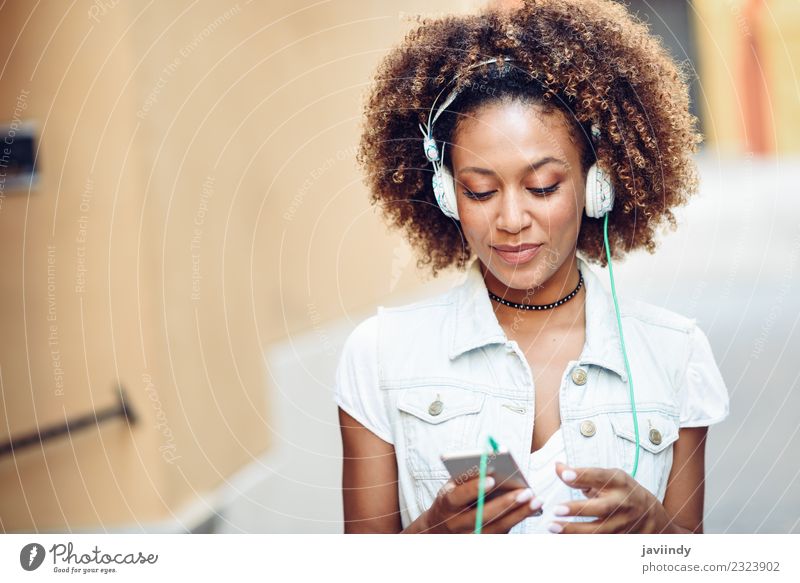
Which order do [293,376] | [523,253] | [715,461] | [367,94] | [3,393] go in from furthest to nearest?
[715,461] < [3,393] < [293,376] < [367,94] < [523,253]

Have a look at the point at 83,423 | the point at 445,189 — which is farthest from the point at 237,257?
the point at 445,189

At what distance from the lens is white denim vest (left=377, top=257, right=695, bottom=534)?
126 centimetres

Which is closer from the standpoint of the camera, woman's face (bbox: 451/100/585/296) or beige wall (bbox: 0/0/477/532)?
woman's face (bbox: 451/100/585/296)

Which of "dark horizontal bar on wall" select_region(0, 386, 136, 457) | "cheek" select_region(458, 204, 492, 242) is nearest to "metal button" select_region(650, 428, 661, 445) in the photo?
"cheek" select_region(458, 204, 492, 242)


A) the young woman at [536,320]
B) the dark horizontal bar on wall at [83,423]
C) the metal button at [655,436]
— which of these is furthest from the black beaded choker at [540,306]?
the dark horizontal bar on wall at [83,423]

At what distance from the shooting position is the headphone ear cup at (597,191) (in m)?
1.25

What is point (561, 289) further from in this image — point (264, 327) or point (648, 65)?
point (264, 327)

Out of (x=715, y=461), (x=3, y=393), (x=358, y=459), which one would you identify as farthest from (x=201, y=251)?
(x=715, y=461)

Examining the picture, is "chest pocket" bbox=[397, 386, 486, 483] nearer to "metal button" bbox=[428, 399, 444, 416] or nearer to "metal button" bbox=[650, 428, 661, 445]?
"metal button" bbox=[428, 399, 444, 416]

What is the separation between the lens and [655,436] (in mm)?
1264

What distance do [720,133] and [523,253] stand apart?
513 millimetres

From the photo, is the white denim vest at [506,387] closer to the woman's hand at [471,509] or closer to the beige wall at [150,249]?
the woman's hand at [471,509]

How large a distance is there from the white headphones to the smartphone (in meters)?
0.33

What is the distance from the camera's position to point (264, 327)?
5.96ft
